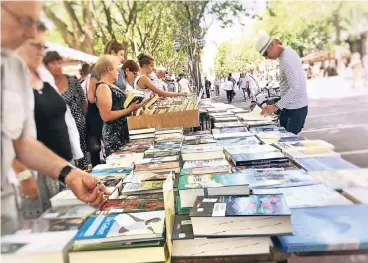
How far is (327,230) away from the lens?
1.02 metres

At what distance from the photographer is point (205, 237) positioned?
0.96 m

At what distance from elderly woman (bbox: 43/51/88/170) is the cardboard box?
0.84 metres

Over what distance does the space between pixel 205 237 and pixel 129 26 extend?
3.78 ft

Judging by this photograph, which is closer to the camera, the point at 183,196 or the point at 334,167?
the point at 183,196

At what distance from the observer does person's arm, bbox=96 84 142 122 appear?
2.09m

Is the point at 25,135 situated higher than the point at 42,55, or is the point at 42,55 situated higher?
the point at 42,55

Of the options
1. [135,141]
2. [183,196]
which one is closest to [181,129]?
[135,141]

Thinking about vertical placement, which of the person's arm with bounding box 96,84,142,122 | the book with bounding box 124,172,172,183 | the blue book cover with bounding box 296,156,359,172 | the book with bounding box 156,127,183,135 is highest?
the person's arm with bounding box 96,84,142,122

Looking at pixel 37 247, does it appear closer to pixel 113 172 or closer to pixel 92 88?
pixel 113 172

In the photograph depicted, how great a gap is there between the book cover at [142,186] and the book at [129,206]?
79mm

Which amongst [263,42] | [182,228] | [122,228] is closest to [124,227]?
[122,228]


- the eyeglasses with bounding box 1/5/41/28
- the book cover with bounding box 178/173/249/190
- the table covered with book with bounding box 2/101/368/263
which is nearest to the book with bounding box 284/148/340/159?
the table covered with book with bounding box 2/101/368/263

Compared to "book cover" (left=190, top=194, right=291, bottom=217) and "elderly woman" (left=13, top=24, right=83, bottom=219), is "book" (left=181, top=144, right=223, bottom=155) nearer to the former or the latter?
"book cover" (left=190, top=194, right=291, bottom=217)

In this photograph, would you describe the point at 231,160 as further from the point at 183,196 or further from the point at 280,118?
the point at 280,118
